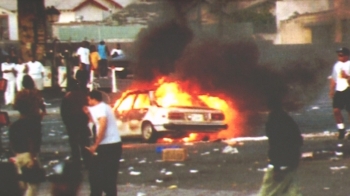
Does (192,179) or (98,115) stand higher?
(98,115)

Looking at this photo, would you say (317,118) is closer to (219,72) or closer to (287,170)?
(219,72)

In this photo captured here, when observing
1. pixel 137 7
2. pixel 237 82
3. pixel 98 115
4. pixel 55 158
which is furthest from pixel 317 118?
pixel 137 7

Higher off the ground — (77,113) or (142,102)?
(77,113)

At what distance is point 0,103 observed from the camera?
32844 mm

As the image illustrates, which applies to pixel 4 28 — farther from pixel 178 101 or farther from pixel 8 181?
pixel 8 181

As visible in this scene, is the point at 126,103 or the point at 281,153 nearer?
the point at 281,153

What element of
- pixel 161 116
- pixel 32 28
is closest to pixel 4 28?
pixel 32 28

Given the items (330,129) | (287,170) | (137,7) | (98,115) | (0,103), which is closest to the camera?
(287,170)

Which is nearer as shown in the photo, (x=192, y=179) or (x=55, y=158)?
(x=192, y=179)

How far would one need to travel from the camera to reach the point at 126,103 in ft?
68.6

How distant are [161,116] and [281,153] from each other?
9.12 meters

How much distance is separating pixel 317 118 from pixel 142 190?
12151 mm

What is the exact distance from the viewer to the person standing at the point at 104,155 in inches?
468

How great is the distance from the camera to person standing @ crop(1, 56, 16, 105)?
31.0 m
